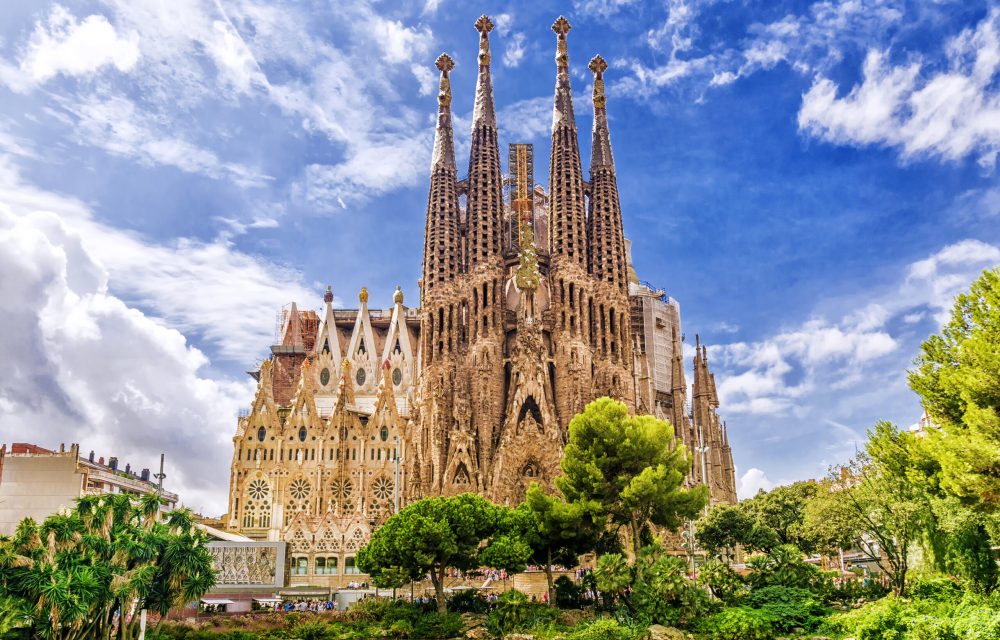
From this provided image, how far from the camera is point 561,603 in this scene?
36562mm

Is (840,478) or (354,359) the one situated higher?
(354,359)

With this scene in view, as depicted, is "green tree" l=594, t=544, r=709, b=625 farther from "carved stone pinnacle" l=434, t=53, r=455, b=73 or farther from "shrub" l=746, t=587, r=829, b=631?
"carved stone pinnacle" l=434, t=53, r=455, b=73

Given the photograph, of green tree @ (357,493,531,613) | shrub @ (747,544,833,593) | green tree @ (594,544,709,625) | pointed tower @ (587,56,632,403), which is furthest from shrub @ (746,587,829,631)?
pointed tower @ (587,56,632,403)

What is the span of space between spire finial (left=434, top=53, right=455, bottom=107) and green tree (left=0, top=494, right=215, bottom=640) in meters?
48.4

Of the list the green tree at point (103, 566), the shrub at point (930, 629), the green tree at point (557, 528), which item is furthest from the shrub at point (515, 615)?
the shrub at point (930, 629)

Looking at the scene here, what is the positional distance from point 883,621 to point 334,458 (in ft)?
156

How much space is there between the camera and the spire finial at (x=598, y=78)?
246 feet

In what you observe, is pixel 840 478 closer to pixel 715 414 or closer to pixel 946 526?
pixel 946 526

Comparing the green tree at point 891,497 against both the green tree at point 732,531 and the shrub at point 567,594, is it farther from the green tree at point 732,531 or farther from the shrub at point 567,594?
the shrub at point 567,594

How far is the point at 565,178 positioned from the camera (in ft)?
229

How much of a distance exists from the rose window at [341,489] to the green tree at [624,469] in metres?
29.5

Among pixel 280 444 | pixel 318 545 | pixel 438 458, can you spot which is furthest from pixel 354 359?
pixel 318 545

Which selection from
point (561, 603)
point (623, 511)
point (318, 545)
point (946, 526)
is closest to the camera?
point (946, 526)

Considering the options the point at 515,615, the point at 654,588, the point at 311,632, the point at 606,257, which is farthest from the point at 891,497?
the point at 606,257
